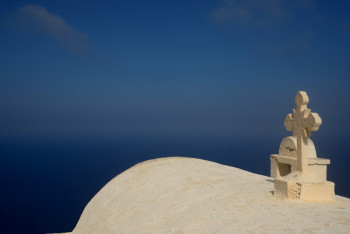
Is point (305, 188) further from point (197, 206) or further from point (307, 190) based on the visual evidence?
point (197, 206)

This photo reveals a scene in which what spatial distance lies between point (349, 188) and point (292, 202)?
6050 centimetres

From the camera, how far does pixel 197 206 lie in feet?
28.0

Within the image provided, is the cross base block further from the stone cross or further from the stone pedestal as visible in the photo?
the stone cross

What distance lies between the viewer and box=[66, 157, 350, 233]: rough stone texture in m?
6.71

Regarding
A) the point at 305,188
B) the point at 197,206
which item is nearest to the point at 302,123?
the point at 305,188

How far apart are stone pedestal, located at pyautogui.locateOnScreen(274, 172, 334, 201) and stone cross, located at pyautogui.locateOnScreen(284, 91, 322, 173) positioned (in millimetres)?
309

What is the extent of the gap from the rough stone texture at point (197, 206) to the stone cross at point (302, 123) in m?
1.10

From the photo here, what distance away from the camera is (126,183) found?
12.2m

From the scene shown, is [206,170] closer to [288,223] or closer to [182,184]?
[182,184]

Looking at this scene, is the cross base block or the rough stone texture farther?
the cross base block

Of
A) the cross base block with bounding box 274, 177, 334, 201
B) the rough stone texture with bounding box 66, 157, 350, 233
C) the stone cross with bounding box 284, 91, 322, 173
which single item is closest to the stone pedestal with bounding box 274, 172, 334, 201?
the cross base block with bounding box 274, 177, 334, 201

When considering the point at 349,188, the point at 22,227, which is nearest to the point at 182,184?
the point at 22,227

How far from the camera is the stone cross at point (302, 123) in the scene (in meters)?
7.94

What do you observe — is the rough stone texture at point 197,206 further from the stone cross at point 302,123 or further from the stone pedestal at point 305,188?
the stone cross at point 302,123
